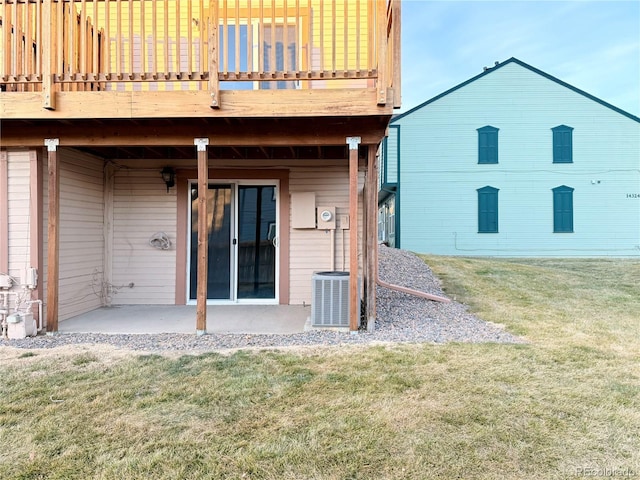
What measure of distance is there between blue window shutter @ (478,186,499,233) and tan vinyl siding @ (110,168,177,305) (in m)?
10.6

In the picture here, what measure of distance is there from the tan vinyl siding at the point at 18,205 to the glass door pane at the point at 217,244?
2.18m

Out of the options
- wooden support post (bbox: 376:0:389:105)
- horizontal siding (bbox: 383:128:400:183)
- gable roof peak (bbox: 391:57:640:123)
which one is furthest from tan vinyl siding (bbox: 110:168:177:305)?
gable roof peak (bbox: 391:57:640:123)

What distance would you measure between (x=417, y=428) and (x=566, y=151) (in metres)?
14.0

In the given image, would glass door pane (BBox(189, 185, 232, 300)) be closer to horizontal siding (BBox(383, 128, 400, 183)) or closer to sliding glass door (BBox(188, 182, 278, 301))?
sliding glass door (BBox(188, 182, 278, 301))

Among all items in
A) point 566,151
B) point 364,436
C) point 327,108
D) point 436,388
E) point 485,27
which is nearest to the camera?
point 364,436

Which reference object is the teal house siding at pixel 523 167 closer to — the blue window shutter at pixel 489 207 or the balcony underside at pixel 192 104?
the blue window shutter at pixel 489 207

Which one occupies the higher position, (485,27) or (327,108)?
(485,27)

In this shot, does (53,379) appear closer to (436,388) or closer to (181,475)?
(181,475)

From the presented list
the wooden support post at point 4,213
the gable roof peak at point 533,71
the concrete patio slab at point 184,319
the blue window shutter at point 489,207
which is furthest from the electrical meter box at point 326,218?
the blue window shutter at point 489,207

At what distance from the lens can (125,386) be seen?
304 cm

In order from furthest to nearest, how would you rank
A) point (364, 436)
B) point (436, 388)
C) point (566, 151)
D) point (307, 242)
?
1. point (566, 151)
2. point (307, 242)
3. point (436, 388)
4. point (364, 436)

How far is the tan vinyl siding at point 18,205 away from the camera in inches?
187

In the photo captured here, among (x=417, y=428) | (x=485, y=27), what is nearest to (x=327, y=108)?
(x=417, y=428)

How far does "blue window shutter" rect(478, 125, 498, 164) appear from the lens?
1364cm
